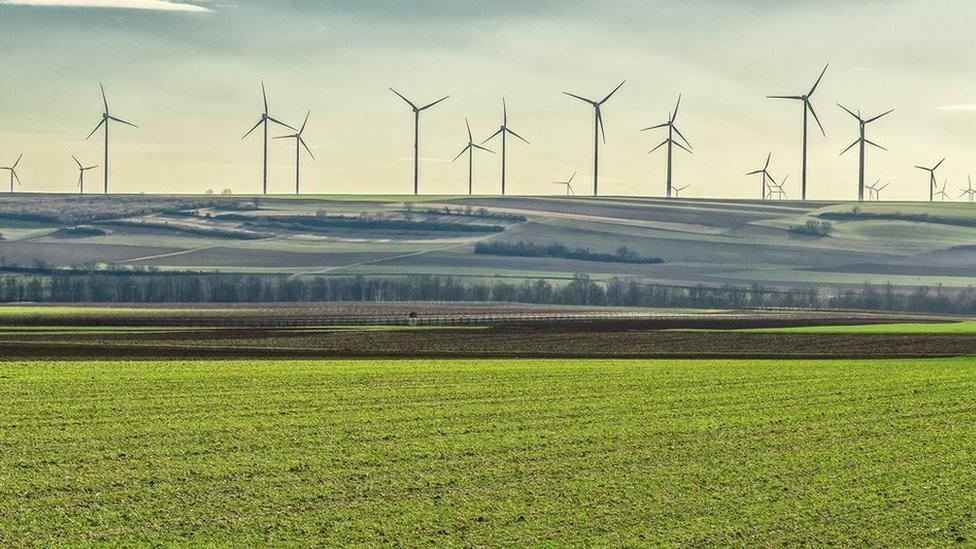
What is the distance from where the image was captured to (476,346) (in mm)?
70688

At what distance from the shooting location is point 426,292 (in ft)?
575

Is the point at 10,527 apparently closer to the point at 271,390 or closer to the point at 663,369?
the point at 271,390

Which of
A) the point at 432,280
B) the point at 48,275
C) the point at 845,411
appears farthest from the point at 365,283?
the point at 845,411

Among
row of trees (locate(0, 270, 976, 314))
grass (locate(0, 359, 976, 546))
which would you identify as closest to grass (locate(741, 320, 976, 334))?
grass (locate(0, 359, 976, 546))

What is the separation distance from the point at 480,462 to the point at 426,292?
14665 cm

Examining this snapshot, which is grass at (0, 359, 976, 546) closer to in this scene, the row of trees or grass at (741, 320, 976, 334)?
grass at (741, 320, 976, 334)

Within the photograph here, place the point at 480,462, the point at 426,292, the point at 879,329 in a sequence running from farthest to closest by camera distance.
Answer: the point at 426,292 → the point at 879,329 → the point at 480,462

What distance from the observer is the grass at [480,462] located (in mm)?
22828

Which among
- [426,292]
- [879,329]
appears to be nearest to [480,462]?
[879,329]

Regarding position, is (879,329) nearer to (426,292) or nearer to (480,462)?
(480,462)

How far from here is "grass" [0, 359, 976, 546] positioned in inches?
899

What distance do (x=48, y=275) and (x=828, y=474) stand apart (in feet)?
565

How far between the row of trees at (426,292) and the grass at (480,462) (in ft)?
399

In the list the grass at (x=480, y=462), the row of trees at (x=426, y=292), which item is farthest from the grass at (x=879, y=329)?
the row of trees at (x=426, y=292)
